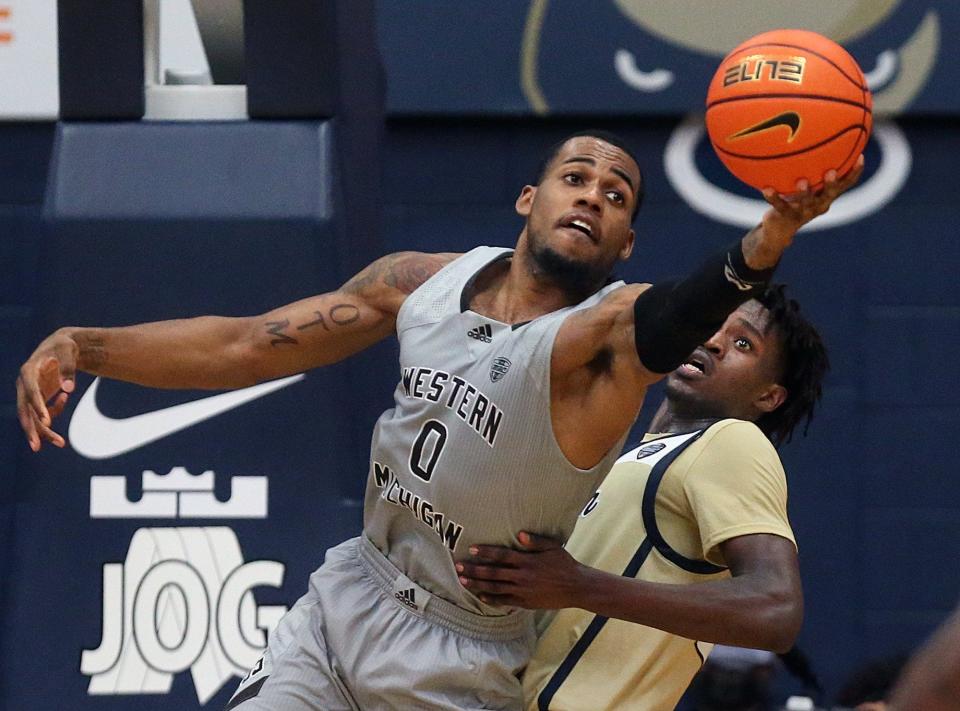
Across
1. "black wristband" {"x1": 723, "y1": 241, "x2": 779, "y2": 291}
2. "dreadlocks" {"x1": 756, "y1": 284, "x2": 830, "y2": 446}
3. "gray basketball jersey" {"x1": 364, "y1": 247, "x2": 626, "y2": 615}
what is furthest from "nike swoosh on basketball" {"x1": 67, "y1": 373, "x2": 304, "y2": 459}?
"black wristband" {"x1": 723, "y1": 241, "x2": 779, "y2": 291}

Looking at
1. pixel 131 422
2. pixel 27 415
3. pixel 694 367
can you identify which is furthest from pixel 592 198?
pixel 131 422

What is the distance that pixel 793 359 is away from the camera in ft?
13.6

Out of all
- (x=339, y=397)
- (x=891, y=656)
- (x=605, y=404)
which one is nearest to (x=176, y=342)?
(x=605, y=404)

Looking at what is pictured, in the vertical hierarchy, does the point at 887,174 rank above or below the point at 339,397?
above

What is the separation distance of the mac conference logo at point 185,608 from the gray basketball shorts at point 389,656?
1.94m

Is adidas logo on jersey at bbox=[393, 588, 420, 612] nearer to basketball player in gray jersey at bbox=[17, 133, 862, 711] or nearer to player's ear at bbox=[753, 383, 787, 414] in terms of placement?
basketball player in gray jersey at bbox=[17, 133, 862, 711]

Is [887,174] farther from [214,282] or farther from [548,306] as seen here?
[548,306]

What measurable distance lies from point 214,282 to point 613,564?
98.1 inches

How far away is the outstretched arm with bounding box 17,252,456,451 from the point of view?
3.91 meters

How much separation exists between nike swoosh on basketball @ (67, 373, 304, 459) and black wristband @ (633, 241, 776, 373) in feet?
8.90

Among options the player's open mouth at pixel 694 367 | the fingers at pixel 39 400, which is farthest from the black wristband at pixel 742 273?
the fingers at pixel 39 400

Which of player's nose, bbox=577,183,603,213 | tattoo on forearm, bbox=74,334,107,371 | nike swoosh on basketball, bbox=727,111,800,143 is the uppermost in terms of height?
nike swoosh on basketball, bbox=727,111,800,143

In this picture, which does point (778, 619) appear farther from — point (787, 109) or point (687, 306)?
point (787, 109)

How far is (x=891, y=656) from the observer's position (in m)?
6.04
